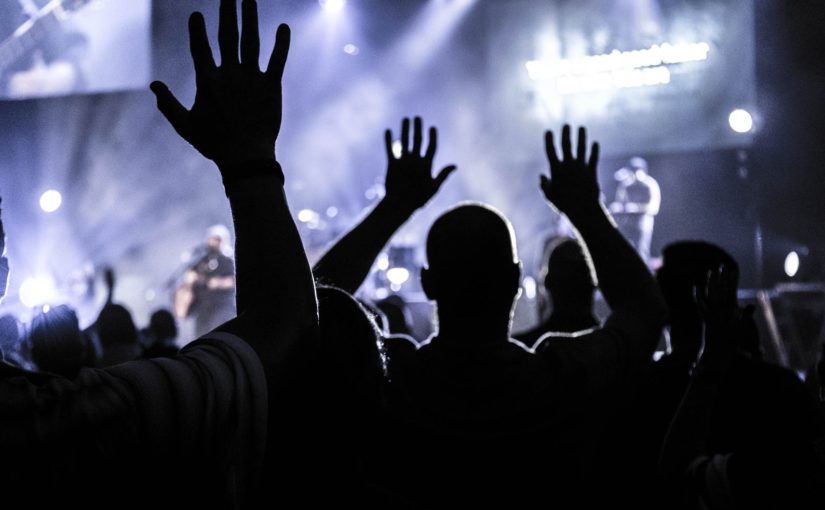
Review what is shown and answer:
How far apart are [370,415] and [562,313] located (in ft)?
6.53

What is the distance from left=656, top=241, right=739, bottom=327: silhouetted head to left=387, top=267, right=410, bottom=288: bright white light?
11.4 meters

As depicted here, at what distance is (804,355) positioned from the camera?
9320mm

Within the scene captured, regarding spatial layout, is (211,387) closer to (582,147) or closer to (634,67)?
(582,147)

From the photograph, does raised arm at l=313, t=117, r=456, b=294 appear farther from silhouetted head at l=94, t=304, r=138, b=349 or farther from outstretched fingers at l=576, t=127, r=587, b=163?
silhouetted head at l=94, t=304, r=138, b=349

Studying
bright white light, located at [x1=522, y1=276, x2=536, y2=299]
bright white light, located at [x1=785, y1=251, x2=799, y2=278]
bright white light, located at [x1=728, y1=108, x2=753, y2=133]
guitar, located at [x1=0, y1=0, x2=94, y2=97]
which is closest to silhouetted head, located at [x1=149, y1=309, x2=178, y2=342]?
guitar, located at [x1=0, y1=0, x2=94, y2=97]

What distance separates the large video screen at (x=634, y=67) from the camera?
44.5 feet

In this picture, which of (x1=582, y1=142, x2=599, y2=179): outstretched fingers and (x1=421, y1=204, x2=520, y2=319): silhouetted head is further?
(x1=582, y1=142, x2=599, y2=179): outstretched fingers

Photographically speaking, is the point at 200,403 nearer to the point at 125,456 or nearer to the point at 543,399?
the point at 125,456

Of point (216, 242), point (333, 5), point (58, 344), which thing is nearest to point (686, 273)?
point (58, 344)

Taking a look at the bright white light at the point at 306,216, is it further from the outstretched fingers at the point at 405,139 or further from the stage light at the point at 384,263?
the outstretched fingers at the point at 405,139

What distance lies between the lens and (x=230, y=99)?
1.16 m

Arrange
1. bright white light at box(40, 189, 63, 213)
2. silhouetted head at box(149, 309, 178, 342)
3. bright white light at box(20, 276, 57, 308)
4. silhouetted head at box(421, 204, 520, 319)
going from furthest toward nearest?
bright white light at box(40, 189, 63, 213)
bright white light at box(20, 276, 57, 308)
silhouetted head at box(149, 309, 178, 342)
silhouetted head at box(421, 204, 520, 319)

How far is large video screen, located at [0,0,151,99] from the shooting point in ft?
31.8

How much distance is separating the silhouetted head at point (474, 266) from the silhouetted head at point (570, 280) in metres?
1.16
